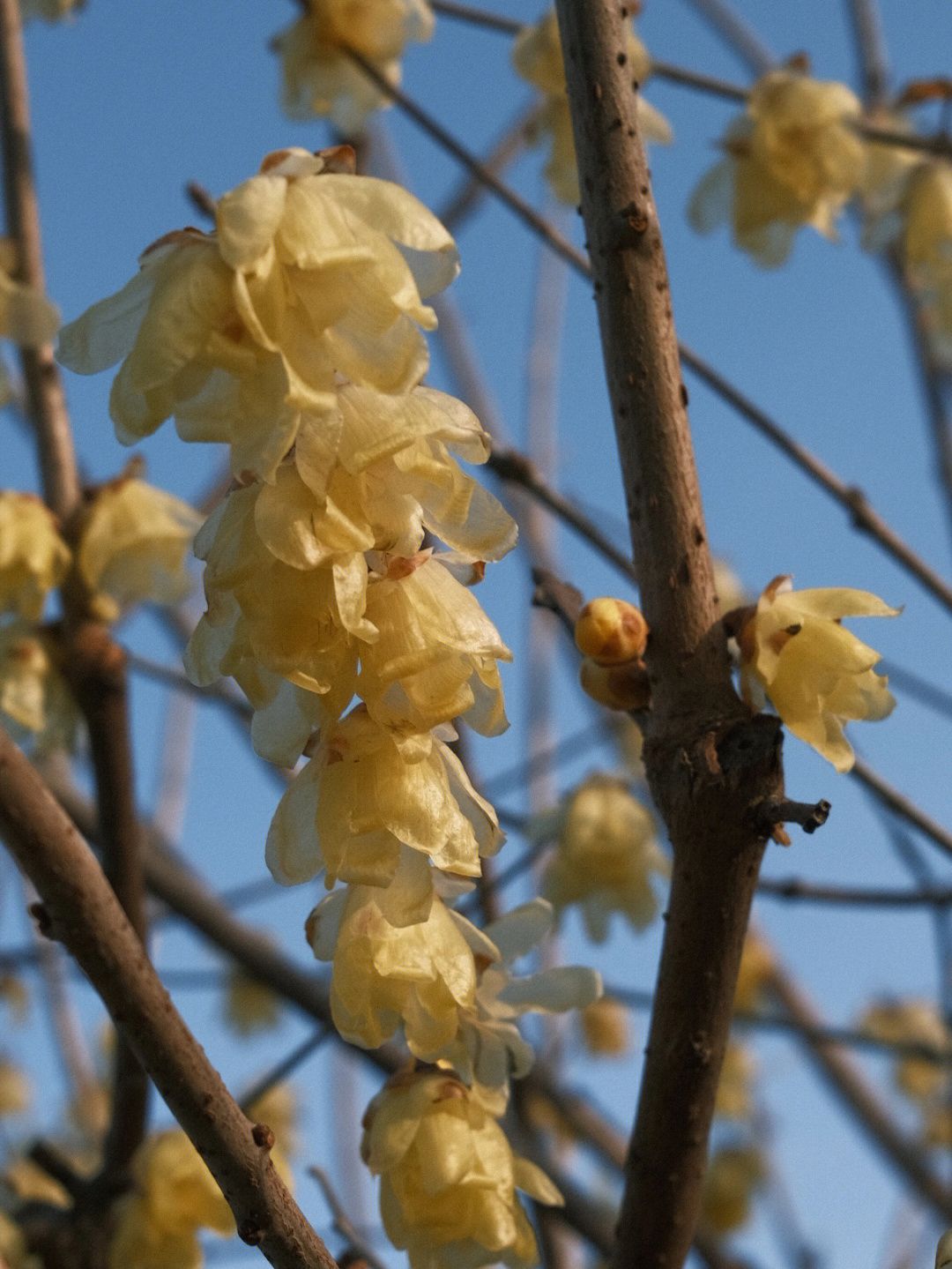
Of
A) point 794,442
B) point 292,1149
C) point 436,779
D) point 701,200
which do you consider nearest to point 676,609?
point 436,779

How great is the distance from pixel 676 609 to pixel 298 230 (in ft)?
1.55

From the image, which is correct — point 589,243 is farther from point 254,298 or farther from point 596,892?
point 596,892

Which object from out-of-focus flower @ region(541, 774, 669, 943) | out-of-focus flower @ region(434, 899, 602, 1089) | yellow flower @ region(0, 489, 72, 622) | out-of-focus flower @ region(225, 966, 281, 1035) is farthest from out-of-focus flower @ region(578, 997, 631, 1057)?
out-of-focus flower @ region(434, 899, 602, 1089)

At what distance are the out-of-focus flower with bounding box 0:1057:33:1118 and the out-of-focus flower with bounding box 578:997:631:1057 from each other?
323 centimetres

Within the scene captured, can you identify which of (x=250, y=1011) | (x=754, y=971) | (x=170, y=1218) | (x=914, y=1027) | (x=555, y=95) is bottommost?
(x=170, y=1218)

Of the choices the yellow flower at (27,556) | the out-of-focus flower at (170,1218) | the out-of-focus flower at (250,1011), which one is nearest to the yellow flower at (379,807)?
the out-of-focus flower at (170,1218)

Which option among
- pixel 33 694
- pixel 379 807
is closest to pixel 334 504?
pixel 379 807

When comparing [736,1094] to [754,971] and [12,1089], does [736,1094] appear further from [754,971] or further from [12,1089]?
[12,1089]

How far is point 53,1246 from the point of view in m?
2.14

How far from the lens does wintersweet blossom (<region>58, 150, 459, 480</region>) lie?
91cm

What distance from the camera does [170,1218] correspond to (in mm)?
1978

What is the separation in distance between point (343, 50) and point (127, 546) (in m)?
1.41

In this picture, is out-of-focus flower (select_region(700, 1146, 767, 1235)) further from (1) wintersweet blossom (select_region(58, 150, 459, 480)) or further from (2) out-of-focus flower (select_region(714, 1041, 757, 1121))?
(1) wintersweet blossom (select_region(58, 150, 459, 480))

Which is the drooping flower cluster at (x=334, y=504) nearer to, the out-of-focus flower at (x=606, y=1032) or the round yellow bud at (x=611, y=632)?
the round yellow bud at (x=611, y=632)
